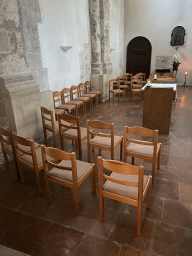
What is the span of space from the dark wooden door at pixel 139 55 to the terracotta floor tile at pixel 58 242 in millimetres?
9969

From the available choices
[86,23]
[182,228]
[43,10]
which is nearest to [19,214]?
[182,228]

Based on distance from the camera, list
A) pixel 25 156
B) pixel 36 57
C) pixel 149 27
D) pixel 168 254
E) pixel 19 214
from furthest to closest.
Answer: pixel 149 27, pixel 36 57, pixel 25 156, pixel 19 214, pixel 168 254

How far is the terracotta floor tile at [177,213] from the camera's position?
2232 millimetres

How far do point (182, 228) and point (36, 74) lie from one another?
3653 millimetres

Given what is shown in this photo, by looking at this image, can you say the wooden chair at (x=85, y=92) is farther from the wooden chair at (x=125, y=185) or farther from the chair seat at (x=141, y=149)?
the wooden chair at (x=125, y=185)

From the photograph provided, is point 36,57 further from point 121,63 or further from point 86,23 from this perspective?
point 121,63

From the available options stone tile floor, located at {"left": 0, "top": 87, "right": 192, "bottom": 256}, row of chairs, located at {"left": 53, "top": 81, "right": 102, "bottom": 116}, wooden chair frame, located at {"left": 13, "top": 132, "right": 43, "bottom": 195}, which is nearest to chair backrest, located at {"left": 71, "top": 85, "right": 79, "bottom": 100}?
row of chairs, located at {"left": 53, "top": 81, "right": 102, "bottom": 116}

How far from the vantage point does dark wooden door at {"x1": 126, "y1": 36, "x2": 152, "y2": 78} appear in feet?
34.1

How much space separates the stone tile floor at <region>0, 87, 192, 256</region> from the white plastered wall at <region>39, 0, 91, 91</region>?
310 centimetres

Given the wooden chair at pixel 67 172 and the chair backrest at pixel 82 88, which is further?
the chair backrest at pixel 82 88

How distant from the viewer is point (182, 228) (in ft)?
7.07

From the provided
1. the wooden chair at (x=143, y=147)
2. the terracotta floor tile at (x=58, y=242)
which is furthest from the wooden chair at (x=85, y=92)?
the terracotta floor tile at (x=58, y=242)

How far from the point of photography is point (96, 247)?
198cm

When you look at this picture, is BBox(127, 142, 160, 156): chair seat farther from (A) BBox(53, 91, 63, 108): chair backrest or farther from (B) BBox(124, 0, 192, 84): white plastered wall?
(B) BBox(124, 0, 192, 84): white plastered wall
